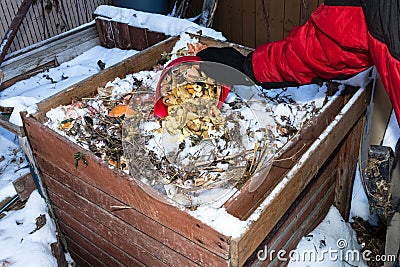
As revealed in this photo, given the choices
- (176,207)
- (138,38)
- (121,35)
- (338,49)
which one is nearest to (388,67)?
(338,49)

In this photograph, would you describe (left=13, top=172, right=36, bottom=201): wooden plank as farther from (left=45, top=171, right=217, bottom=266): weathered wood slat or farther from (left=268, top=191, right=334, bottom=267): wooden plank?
(left=268, top=191, right=334, bottom=267): wooden plank

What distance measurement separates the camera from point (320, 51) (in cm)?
139

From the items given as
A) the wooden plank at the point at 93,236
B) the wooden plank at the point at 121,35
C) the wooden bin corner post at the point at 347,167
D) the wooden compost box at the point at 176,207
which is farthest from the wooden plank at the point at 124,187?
the wooden plank at the point at 121,35

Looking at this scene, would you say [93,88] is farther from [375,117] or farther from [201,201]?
[375,117]

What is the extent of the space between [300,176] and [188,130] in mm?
481

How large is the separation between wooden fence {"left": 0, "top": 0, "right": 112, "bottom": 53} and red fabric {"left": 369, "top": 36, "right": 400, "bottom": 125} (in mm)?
2582

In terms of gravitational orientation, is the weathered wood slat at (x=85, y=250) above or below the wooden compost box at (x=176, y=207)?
below

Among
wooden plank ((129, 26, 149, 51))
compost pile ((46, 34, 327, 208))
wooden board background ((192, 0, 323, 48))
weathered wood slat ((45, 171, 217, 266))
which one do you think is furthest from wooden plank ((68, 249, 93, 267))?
wooden board background ((192, 0, 323, 48))

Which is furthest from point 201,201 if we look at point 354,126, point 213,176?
point 354,126

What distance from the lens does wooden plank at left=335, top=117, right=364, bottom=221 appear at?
211 centimetres

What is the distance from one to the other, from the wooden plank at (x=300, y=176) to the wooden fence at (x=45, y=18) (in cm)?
236

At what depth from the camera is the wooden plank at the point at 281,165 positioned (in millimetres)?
1406

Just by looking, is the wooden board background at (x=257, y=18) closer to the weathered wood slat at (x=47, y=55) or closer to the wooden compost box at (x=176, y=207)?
the weathered wood slat at (x=47, y=55)

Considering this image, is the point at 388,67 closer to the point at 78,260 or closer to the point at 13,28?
the point at 78,260
